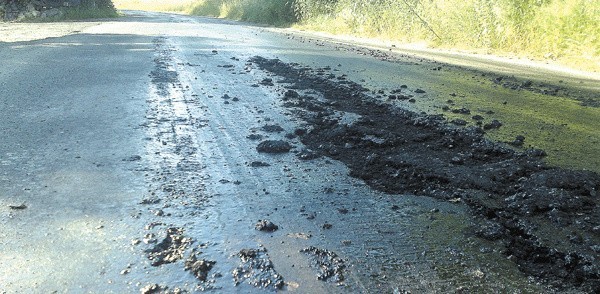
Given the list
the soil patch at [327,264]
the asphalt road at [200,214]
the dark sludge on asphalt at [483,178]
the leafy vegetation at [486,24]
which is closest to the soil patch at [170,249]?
the asphalt road at [200,214]

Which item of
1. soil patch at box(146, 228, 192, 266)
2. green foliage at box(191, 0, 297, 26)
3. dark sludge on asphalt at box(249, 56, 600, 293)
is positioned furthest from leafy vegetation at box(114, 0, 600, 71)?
soil patch at box(146, 228, 192, 266)

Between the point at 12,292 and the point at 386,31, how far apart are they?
53.3 ft

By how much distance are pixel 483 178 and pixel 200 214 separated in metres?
1.69

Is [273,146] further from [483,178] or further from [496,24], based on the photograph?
[496,24]

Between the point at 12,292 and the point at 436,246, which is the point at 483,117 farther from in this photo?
the point at 12,292

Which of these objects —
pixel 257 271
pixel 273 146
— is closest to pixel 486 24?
pixel 273 146

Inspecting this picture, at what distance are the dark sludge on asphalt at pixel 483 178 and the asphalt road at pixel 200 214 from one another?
0.12 m

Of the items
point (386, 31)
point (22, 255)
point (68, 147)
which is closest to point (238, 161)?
point (68, 147)

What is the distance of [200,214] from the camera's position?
8.08 feet

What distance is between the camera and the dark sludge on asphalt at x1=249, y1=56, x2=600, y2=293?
2141 millimetres

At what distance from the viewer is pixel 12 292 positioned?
1781mm

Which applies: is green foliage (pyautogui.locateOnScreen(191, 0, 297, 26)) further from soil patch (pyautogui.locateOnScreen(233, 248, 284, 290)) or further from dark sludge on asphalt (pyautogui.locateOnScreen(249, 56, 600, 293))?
soil patch (pyautogui.locateOnScreen(233, 248, 284, 290))

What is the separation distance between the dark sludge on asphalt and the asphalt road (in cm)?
12

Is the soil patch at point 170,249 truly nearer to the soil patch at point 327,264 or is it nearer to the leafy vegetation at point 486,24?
the soil patch at point 327,264
